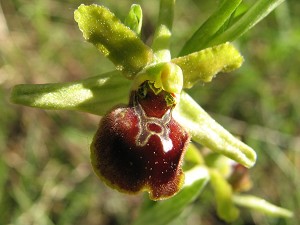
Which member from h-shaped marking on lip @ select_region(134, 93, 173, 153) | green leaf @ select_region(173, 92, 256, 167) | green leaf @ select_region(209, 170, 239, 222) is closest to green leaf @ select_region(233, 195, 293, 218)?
green leaf @ select_region(209, 170, 239, 222)

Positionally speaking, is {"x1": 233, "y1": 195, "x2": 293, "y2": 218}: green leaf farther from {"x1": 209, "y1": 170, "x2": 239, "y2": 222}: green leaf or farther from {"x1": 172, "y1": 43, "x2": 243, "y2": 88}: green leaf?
{"x1": 172, "y1": 43, "x2": 243, "y2": 88}: green leaf

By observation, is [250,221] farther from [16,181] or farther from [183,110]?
[183,110]

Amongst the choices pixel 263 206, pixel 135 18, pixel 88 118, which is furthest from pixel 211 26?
pixel 88 118

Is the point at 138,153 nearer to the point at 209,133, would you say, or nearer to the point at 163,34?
the point at 209,133

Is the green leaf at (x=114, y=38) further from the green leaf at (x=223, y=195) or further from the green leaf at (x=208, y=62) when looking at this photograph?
the green leaf at (x=223, y=195)

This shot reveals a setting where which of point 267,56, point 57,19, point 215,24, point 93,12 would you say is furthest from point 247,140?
point 93,12

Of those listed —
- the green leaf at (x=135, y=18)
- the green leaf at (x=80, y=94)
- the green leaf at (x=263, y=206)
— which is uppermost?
the green leaf at (x=135, y=18)

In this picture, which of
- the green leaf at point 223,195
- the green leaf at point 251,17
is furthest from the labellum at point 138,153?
the green leaf at point 223,195
